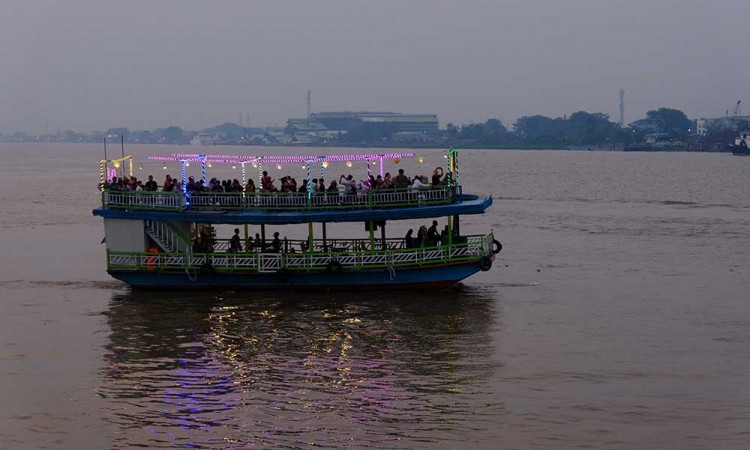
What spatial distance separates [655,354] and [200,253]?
14218mm

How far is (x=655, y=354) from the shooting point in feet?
83.9

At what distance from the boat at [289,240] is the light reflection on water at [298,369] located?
0.68 m

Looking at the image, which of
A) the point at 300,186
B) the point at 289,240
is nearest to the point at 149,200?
the point at 289,240

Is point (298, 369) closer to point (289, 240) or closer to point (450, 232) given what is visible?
point (289, 240)

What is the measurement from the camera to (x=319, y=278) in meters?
32.4

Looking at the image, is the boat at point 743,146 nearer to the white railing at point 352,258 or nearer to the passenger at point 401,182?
the white railing at point 352,258

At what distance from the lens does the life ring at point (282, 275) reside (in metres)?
32.0

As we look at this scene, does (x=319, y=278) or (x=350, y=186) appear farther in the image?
(x=350, y=186)

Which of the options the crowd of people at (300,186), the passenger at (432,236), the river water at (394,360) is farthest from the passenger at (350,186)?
the river water at (394,360)

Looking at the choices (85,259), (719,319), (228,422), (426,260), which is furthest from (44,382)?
(85,259)

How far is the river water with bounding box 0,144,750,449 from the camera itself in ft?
64.7

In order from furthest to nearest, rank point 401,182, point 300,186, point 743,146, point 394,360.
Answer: point 743,146 → point 300,186 → point 401,182 → point 394,360

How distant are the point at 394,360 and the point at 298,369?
2.34 m

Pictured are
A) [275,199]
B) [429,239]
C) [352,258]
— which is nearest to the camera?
[352,258]
